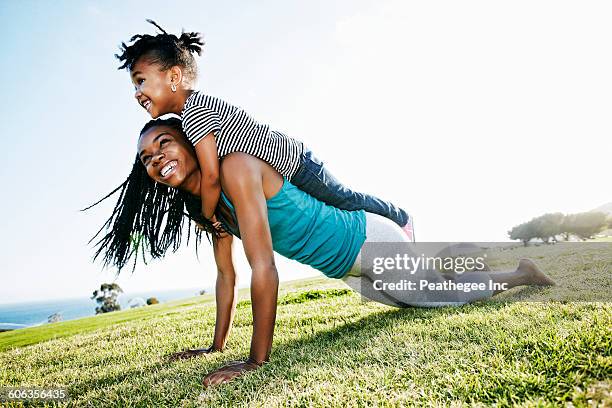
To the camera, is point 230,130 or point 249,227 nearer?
point 249,227

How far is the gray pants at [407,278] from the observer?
3.88m

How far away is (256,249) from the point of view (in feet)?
8.75

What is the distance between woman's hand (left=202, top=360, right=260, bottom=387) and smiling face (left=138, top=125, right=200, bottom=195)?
141cm

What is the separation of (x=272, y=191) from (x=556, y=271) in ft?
12.9

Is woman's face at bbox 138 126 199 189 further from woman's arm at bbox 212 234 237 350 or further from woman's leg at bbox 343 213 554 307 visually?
woman's leg at bbox 343 213 554 307

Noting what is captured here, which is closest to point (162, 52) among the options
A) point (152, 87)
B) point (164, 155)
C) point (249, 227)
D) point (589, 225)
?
point (152, 87)

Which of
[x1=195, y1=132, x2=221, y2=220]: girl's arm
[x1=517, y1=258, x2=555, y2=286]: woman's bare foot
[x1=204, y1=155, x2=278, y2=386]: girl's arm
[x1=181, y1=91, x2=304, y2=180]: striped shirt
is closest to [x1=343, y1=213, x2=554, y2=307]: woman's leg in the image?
[x1=517, y1=258, x2=555, y2=286]: woman's bare foot

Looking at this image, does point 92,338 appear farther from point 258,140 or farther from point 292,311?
point 258,140

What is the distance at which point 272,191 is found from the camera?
3.09 metres

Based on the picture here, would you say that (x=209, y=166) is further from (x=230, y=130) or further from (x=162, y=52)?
(x=162, y=52)

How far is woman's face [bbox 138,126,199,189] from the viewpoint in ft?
10.2

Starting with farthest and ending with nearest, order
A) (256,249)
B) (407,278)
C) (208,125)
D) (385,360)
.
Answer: (407,278)
(208,125)
(256,249)
(385,360)

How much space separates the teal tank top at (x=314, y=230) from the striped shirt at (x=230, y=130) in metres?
0.27

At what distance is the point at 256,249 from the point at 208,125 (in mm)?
893
